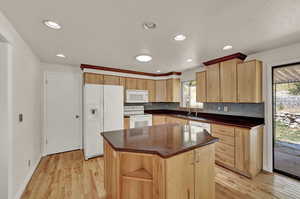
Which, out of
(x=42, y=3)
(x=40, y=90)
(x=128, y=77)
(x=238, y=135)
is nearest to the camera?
(x=42, y=3)

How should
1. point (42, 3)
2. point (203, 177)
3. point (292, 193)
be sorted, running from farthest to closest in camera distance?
point (292, 193), point (203, 177), point (42, 3)

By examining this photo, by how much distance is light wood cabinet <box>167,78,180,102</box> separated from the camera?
14.9ft

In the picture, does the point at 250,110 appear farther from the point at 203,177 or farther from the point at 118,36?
the point at 118,36

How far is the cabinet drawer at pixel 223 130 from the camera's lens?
254cm

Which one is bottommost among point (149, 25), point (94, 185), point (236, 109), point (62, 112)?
point (94, 185)

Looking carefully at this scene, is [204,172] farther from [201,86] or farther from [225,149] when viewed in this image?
[201,86]

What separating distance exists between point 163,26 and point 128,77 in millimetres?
2702

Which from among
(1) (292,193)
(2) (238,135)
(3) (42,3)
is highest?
(3) (42,3)

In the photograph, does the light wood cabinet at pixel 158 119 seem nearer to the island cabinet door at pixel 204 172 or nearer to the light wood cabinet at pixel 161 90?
the light wood cabinet at pixel 161 90

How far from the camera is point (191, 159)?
1.37 m

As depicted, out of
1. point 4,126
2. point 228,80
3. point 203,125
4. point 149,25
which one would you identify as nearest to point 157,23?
point 149,25

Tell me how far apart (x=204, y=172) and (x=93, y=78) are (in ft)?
10.8

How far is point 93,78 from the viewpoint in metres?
3.62

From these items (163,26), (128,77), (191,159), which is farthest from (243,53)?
(128,77)
